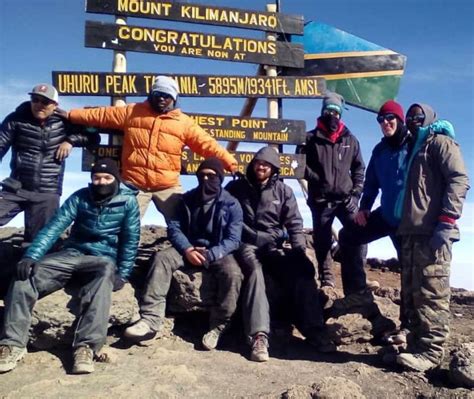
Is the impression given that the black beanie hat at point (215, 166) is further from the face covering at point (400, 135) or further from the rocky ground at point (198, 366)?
the face covering at point (400, 135)

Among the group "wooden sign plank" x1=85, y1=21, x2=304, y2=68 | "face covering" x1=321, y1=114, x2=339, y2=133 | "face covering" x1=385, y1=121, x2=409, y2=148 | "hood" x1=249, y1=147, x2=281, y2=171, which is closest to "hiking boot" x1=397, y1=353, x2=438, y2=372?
"face covering" x1=385, y1=121, x2=409, y2=148

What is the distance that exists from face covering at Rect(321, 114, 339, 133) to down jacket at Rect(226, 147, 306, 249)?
136cm

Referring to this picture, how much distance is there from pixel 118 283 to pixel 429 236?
3.60 metres

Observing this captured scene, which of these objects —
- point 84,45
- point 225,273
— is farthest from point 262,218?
point 84,45

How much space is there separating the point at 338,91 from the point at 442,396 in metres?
6.12

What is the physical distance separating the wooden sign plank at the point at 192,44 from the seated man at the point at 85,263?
284 cm

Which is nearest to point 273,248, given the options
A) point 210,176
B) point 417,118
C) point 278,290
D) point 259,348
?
point 278,290

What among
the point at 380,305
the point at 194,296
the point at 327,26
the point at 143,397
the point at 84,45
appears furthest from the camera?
the point at 327,26

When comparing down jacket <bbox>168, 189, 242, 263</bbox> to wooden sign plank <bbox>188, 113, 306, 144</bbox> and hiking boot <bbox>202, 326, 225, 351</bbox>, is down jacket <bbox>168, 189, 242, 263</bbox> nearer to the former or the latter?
hiking boot <bbox>202, 326, 225, 351</bbox>

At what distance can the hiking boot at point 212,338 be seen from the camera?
6953 millimetres

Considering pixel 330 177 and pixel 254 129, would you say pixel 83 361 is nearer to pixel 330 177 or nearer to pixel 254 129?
pixel 330 177

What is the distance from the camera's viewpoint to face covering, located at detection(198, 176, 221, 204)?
719 centimetres

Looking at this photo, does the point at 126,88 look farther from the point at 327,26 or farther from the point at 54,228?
the point at 327,26

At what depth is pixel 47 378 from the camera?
5891 millimetres
